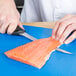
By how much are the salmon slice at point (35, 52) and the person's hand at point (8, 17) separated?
0.19m

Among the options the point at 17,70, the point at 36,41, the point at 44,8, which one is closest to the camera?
the point at 17,70

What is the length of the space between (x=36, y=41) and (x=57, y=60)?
0.15m

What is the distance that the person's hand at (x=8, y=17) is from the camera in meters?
0.91

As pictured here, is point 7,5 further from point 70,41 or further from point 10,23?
point 70,41

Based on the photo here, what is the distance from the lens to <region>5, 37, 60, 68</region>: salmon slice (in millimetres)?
648

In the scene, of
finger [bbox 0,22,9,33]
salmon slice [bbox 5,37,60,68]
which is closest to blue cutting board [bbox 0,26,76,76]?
salmon slice [bbox 5,37,60,68]

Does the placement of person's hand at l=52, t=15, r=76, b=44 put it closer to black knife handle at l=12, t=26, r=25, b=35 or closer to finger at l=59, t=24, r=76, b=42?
finger at l=59, t=24, r=76, b=42

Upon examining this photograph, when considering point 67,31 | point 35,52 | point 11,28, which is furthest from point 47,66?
point 11,28

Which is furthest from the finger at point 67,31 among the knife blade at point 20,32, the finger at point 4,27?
Answer: the finger at point 4,27

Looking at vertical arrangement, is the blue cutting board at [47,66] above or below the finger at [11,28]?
below

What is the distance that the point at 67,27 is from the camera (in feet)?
2.75

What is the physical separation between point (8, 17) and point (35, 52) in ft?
1.04

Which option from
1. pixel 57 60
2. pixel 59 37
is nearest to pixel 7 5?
pixel 59 37

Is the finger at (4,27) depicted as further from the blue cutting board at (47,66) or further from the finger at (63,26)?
the finger at (63,26)
